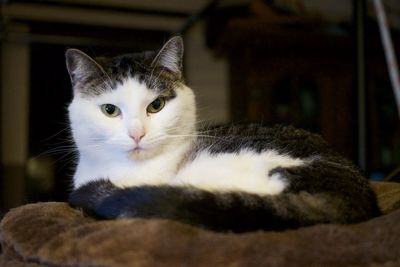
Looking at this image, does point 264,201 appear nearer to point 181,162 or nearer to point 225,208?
point 225,208

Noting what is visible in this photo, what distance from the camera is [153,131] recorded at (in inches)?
40.1

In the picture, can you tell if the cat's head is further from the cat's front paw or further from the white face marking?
the cat's front paw

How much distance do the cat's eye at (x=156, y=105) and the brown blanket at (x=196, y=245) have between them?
0.37 m

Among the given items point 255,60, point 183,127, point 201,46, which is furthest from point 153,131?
point 201,46

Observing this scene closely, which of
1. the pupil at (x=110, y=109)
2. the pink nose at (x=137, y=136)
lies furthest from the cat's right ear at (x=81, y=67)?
the pink nose at (x=137, y=136)

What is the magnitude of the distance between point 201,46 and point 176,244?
2.64 metres

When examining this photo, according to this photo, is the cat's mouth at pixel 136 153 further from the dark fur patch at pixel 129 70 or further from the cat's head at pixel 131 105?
the dark fur patch at pixel 129 70

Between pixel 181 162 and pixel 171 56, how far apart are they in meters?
0.29

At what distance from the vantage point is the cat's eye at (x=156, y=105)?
105cm

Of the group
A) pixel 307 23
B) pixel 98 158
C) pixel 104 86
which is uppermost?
pixel 307 23

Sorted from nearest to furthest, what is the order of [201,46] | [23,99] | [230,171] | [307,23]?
[230,171] < [307,23] < [23,99] < [201,46]

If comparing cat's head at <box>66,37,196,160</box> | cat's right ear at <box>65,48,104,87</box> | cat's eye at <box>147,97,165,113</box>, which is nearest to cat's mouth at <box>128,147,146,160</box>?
cat's head at <box>66,37,196,160</box>

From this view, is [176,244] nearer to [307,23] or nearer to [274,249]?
[274,249]

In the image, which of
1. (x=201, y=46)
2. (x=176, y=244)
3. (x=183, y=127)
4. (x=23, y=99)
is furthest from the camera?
(x=201, y=46)
